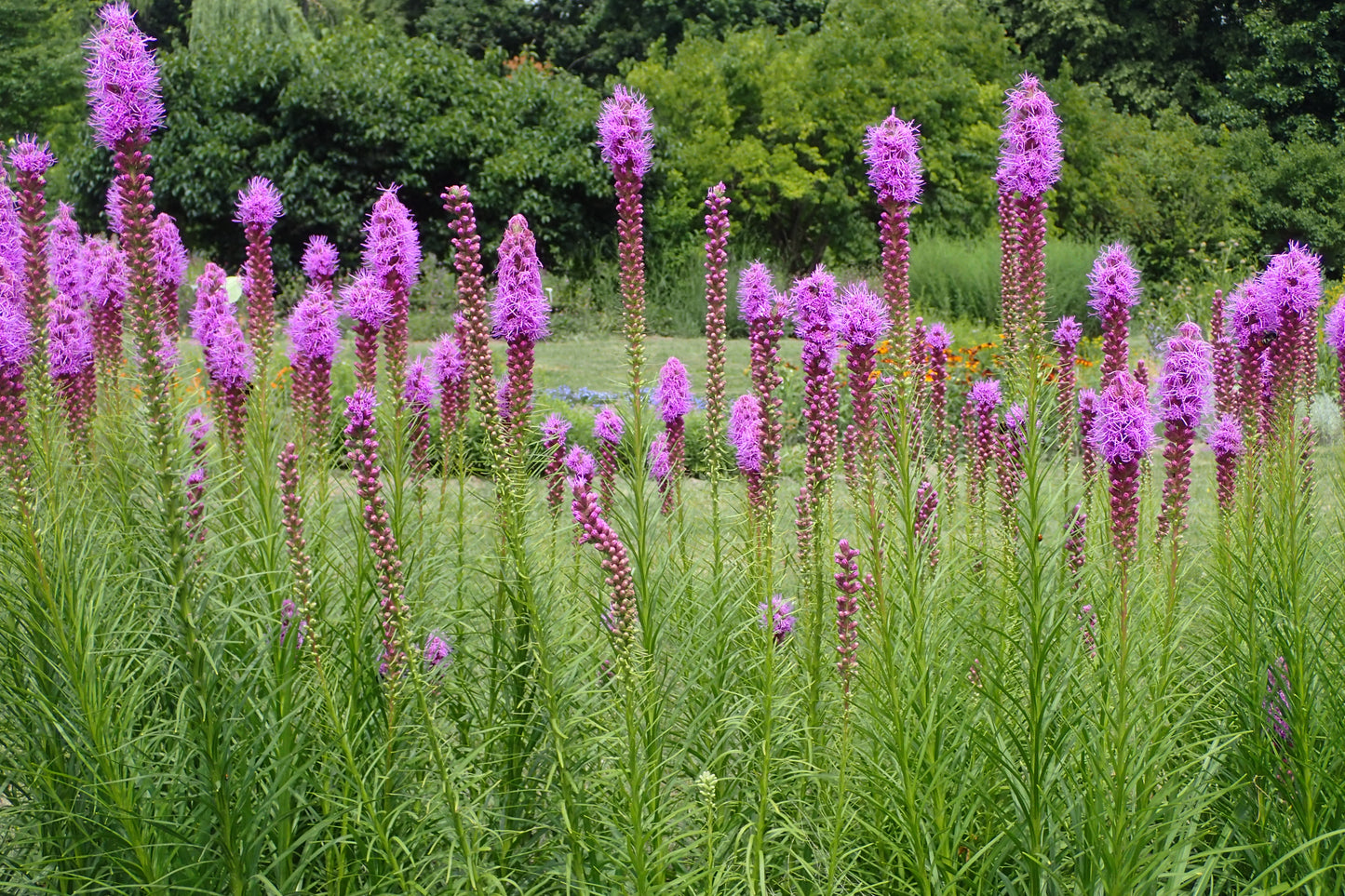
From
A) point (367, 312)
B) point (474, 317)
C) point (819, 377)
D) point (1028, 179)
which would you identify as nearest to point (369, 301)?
point (367, 312)

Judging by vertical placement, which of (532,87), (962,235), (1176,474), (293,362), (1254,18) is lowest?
(1176,474)

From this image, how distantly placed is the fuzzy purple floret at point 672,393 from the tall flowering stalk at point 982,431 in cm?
103

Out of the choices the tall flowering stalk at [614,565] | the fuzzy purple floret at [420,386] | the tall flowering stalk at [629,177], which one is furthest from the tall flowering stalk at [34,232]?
the tall flowering stalk at [614,565]

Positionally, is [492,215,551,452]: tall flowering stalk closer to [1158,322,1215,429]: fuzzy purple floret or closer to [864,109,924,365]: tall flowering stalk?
[864,109,924,365]: tall flowering stalk

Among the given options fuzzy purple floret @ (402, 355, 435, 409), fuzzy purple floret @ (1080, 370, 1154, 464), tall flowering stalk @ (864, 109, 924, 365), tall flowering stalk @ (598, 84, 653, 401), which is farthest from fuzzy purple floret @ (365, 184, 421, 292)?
fuzzy purple floret @ (1080, 370, 1154, 464)

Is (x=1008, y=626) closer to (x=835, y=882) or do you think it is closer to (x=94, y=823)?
(x=835, y=882)

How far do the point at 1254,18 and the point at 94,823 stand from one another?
115 ft

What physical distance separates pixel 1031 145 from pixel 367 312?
1536mm

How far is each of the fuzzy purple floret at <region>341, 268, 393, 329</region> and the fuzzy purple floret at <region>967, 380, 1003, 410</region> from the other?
2088 mm

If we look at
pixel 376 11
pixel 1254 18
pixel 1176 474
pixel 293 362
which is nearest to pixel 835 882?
pixel 1176 474

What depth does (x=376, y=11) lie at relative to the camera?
122 ft

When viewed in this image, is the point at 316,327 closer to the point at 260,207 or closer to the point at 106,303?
the point at 260,207

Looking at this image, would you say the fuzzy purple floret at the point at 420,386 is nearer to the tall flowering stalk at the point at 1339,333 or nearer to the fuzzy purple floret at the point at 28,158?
the fuzzy purple floret at the point at 28,158

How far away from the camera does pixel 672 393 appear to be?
3438mm
